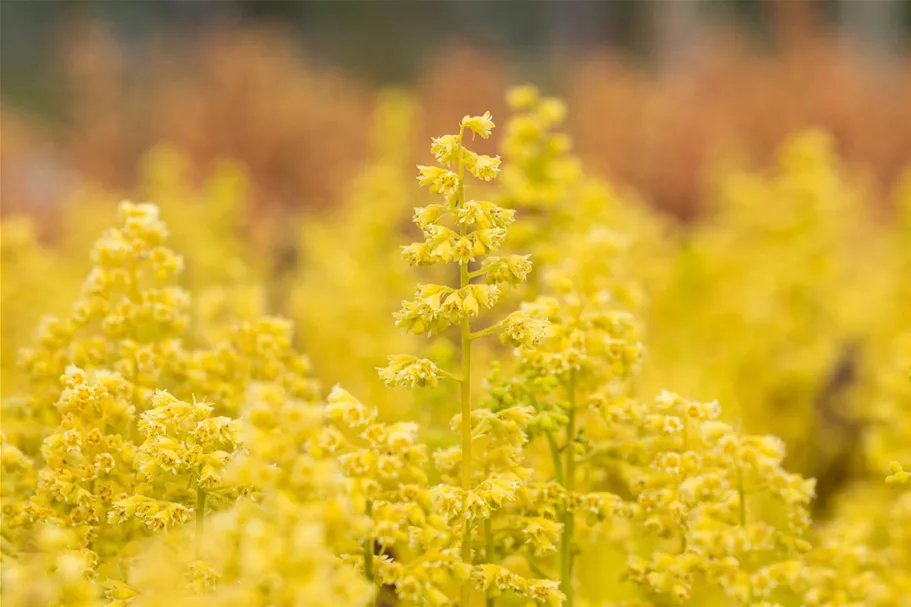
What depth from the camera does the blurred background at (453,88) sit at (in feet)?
28.6

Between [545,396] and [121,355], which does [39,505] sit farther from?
[545,396]

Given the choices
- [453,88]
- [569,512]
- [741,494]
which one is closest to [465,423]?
[569,512]

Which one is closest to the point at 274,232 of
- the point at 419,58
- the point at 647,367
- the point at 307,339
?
the point at 307,339

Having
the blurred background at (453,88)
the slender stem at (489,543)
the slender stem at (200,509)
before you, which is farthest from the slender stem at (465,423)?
the blurred background at (453,88)

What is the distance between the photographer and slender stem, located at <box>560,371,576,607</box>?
145 centimetres

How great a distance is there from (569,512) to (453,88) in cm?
920

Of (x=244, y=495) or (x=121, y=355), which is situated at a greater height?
(x=121, y=355)

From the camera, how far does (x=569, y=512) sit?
144cm

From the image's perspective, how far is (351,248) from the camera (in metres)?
3.62

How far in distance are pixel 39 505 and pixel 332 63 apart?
16.9 meters

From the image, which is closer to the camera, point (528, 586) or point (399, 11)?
point (528, 586)

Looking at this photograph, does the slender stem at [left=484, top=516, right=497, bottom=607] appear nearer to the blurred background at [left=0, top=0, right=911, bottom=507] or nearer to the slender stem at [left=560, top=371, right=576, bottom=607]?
the slender stem at [left=560, top=371, right=576, bottom=607]

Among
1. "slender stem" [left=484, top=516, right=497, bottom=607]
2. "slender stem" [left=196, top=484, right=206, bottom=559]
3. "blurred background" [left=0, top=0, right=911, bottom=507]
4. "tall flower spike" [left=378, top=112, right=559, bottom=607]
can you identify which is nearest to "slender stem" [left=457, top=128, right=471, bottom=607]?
"tall flower spike" [left=378, top=112, right=559, bottom=607]

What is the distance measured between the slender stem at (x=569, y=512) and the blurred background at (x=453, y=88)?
5.37 metres
